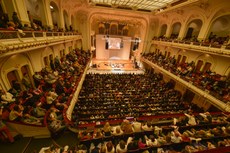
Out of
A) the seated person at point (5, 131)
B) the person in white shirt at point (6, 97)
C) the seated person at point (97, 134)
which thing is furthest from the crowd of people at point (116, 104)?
the person in white shirt at point (6, 97)

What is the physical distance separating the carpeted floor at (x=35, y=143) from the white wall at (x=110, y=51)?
20785 millimetres

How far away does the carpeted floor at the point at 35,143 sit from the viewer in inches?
153

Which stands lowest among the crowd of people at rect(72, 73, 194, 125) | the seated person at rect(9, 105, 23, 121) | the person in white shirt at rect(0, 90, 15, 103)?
the crowd of people at rect(72, 73, 194, 125)

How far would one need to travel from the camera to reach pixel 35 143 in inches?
167

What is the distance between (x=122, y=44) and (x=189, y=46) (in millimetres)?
15214

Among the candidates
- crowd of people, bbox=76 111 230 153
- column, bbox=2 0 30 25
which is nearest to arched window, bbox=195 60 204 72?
crowd of people, bbox=76 111 230 153

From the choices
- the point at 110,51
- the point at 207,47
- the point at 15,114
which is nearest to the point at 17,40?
the point at 15,114

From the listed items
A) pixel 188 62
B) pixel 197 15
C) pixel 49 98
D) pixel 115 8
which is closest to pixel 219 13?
pixel 197 15

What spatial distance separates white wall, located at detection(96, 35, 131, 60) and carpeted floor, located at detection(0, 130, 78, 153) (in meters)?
20.8

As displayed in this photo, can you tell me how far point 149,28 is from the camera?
20094mm

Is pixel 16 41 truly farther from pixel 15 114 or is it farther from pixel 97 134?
pixel 97 134

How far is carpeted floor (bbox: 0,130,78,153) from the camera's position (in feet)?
12.7

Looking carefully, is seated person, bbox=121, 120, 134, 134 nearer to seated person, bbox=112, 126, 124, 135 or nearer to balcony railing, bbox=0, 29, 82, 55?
seated person, bbox=112, 126, 124, 135

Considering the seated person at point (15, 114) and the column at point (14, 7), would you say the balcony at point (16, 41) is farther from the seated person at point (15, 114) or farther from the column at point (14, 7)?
the seated person at point (15, 114)
